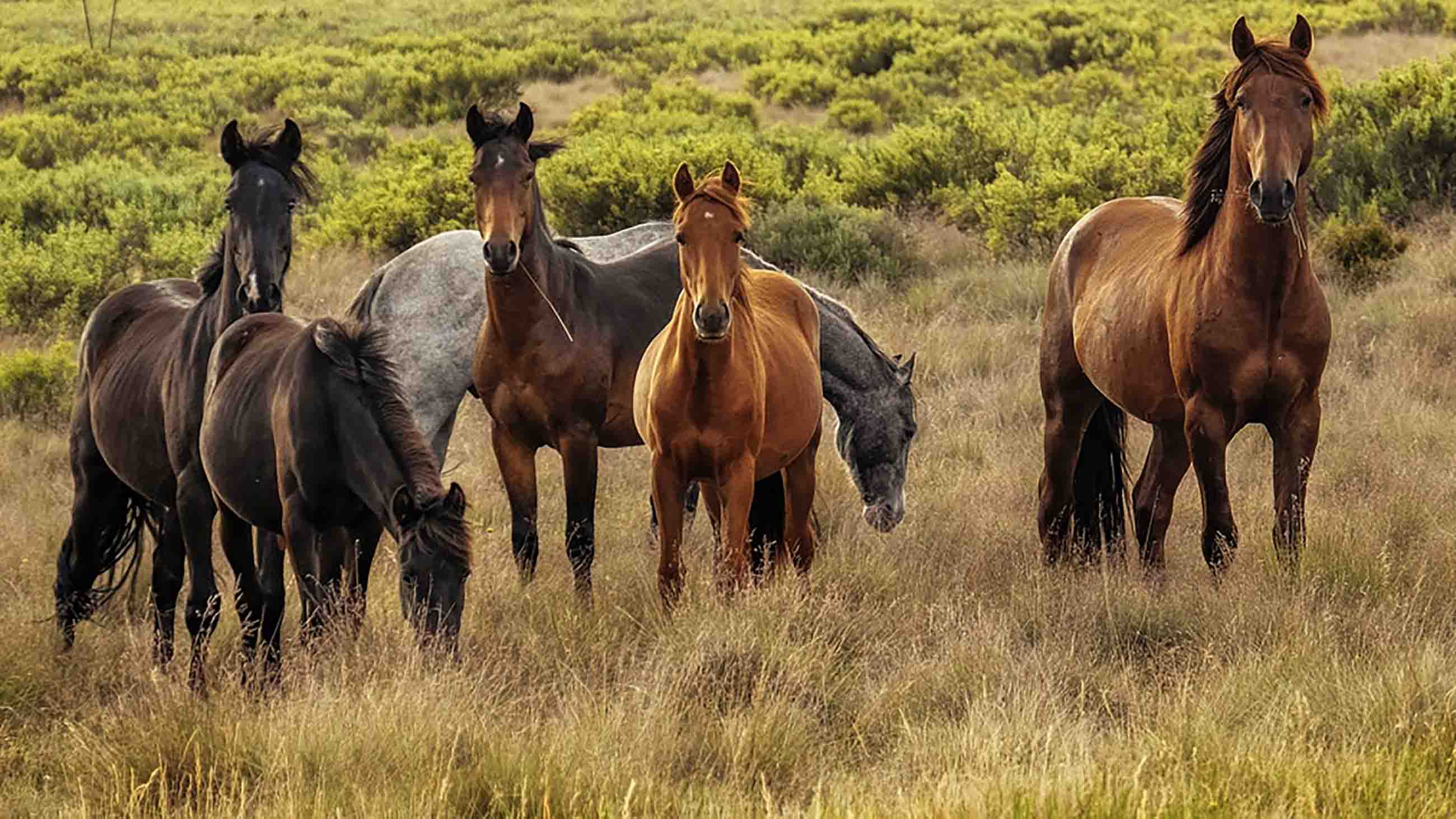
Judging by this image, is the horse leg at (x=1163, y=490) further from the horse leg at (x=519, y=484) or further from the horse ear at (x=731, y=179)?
the horse leg at (x=519, y=484)

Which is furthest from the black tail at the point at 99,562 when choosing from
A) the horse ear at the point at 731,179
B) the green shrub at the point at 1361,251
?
the green shrub at the point at 1361,251

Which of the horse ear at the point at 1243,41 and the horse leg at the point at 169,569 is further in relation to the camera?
the horse leg at the point at 169,569

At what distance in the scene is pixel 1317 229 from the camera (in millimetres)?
12477

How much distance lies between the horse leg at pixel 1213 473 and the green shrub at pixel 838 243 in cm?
651

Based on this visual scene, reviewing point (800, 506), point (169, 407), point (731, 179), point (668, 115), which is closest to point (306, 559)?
point (169, 407)

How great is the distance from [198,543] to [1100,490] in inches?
156

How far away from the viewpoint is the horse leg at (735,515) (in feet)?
19.1

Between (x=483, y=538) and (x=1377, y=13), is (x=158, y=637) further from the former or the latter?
(x=1377, y=13)

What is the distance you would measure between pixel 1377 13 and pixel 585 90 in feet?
46.0

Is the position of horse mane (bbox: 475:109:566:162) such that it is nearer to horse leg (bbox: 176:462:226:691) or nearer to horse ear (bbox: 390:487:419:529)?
horse leg (bbox: 176:462:226:691)

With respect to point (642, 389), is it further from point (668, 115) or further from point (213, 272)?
point (668, 115)

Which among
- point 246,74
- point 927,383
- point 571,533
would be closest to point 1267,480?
point 927,383

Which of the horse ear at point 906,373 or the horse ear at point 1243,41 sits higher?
the horse ear at point 1243,41

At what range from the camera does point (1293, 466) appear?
5.84 m
